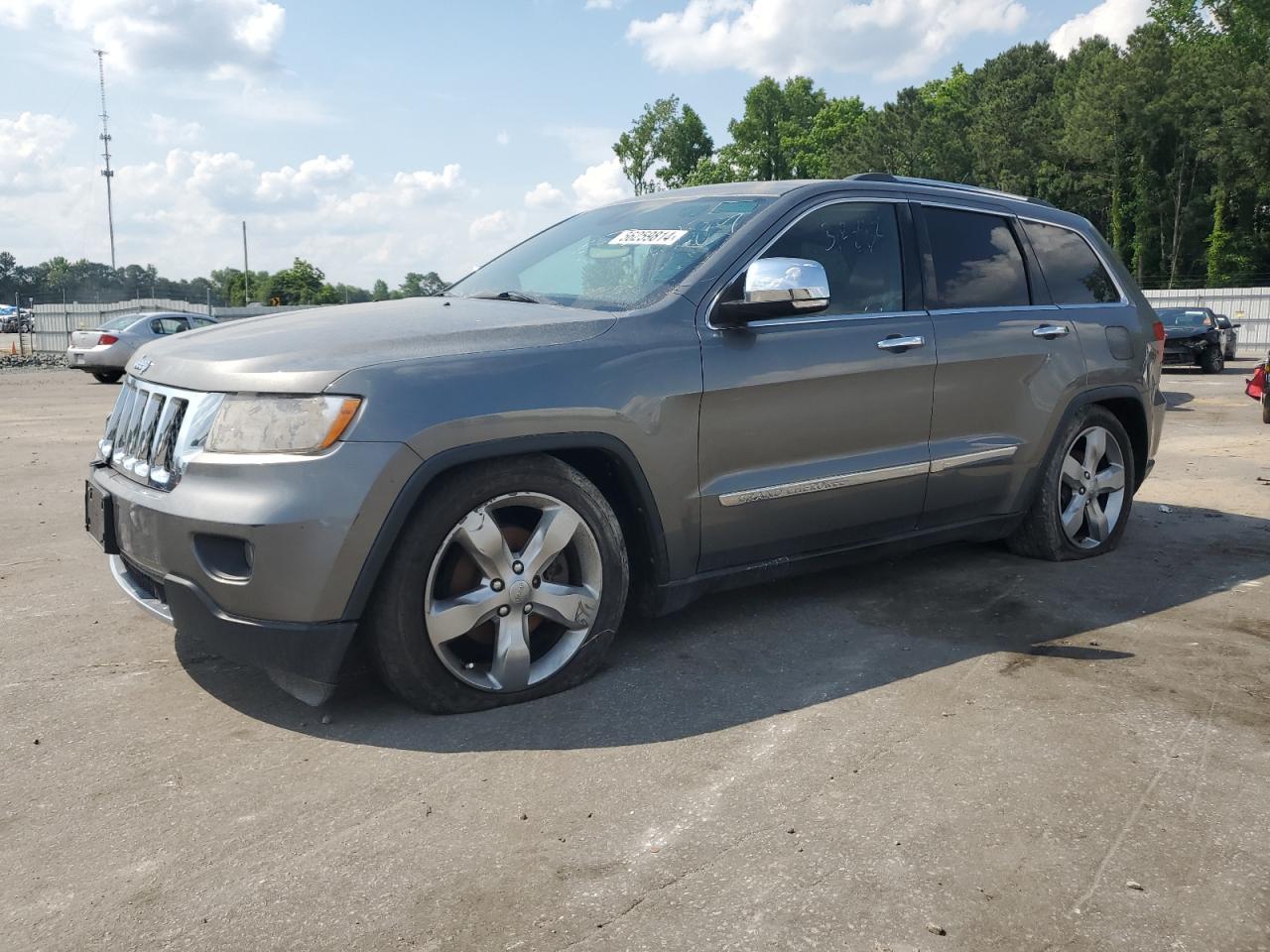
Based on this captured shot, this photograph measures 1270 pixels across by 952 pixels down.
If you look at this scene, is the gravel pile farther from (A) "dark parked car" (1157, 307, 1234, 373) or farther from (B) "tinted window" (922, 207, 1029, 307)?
(B) "tinted window" (922, 207, 1029, 307)

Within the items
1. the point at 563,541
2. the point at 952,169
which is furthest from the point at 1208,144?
the point at 563,541

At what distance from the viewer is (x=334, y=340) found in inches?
137

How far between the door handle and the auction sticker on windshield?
896 mm

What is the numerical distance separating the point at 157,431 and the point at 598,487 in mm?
1439

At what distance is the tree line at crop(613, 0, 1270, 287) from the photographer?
2189 inches

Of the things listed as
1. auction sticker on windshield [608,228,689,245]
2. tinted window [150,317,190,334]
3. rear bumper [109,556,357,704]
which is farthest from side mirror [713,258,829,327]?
tinted window [150,317,190,334]

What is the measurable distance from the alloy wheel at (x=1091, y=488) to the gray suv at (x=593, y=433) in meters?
0.16

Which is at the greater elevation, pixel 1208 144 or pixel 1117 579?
pixel 1208 144

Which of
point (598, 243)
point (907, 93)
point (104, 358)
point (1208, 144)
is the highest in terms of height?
point (907, 93)

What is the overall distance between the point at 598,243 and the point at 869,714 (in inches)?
87.3

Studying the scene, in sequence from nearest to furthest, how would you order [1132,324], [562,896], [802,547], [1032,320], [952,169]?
[562,896] → [802,547] → [1032,320] → [1132,324] → [952,169]

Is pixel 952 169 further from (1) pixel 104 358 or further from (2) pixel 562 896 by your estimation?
(2) pixel 562 896

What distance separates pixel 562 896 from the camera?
2512 mm

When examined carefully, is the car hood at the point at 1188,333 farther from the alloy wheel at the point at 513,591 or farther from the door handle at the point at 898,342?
the alloy wheel at the point at 513,591
